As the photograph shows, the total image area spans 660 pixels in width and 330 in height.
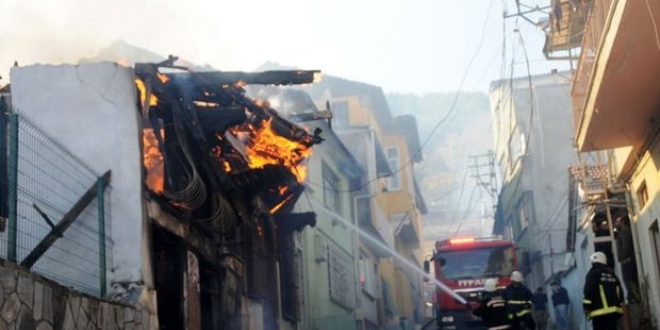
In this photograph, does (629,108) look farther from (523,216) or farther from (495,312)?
(523,216)

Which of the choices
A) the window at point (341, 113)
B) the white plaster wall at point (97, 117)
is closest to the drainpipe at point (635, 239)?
the white plaster wall at point (97, 117)

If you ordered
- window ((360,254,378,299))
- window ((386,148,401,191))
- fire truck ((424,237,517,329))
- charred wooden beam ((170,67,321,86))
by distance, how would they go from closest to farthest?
charred wooden beam ((170,67,321,86)), fire truck ((424,237,517,329)), window ((360,254,378,299)), window ((386,148,401,191))

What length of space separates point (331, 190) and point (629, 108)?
13228 mm

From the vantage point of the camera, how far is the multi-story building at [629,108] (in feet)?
29.6

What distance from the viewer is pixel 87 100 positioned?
356 inches

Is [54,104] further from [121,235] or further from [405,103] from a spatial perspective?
[405,103]

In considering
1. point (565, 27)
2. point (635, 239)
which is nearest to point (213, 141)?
point (635, 239)

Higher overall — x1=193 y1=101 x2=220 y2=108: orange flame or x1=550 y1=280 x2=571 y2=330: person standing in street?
x1=193 y1=101 x2=220 y2=108: orange flame

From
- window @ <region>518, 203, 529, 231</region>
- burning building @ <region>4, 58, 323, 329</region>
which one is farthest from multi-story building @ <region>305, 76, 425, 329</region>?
burning building @ <region>4, 58, 323, 329</region>

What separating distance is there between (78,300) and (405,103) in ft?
404

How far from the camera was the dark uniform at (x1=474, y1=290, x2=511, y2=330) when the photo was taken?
1185cm

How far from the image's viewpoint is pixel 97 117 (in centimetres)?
899

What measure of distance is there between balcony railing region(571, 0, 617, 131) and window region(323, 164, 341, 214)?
1010 cm

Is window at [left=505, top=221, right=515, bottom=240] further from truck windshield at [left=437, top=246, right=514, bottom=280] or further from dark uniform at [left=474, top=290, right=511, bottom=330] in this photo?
dark uniform at [left=474, top=290, right=511, bottom=330]
